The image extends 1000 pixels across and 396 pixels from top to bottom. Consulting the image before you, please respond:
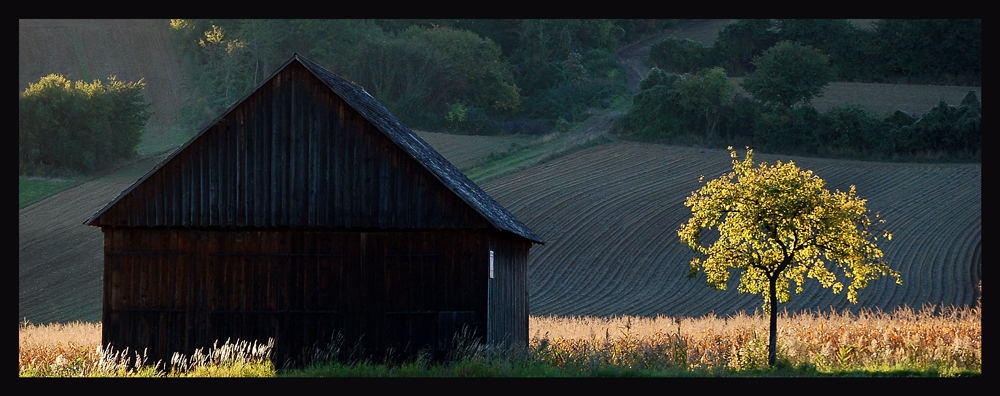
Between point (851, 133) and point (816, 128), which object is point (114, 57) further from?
point (851, 133)

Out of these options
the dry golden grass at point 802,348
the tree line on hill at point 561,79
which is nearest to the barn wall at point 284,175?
the dry golden grass at point 802,348

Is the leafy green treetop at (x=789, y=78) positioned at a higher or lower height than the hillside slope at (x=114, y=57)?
lower

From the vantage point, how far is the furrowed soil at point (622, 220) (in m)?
40.2

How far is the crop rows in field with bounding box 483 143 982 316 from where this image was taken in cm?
3956

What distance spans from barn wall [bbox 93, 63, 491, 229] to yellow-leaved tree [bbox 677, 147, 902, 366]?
6334 millimetres

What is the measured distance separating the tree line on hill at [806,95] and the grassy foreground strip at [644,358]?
4075 centimetres

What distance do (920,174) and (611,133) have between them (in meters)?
21.8

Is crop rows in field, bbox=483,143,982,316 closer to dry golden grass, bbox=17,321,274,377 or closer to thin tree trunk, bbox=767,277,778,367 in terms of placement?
thin tree trunk, bbox=767,277,778,367

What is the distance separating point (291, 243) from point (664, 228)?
31108 mm

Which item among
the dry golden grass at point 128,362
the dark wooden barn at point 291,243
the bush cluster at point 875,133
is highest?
the bush cluster at point 875,133

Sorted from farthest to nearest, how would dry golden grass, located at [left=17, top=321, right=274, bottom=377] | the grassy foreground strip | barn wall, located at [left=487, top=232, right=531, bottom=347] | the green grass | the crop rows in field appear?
the green grass
the crop rows in field
barn wall, located at [left=487, top=232, right=531, bottom=347]
the grassy foreground strip
dry golden grass, located at [left=17, top=321, right=274, bottom=377]

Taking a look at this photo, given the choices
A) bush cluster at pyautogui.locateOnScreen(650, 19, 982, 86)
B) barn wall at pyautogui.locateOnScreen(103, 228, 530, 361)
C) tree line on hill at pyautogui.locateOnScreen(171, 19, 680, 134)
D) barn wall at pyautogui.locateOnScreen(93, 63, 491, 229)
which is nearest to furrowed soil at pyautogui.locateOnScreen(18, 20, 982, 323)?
bush cluster at pyautogui.locateOnScreen(650, 19, 982, 86)

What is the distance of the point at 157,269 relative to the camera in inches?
806

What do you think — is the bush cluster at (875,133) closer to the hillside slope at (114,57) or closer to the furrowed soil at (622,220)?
the furrowed soil at (622,220)
